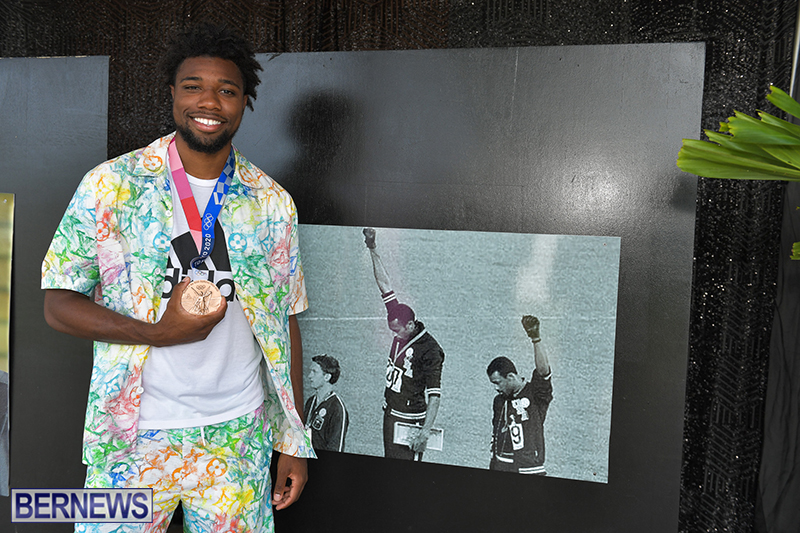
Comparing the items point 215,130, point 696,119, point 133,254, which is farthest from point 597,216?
point 133,254

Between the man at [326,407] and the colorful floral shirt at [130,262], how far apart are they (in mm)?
480

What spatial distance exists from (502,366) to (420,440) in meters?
0.41

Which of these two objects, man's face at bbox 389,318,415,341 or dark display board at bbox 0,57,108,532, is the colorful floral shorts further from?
dark display board at bbox 0,57,108,532

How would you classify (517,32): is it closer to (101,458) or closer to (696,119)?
(696,119)

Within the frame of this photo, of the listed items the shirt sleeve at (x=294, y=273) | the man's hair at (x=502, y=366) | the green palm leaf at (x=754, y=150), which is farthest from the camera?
the man's hair at (x=502, y=366)

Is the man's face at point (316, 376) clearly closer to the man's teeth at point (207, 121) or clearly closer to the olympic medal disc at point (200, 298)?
the olympic medal disc at point (200, 298)

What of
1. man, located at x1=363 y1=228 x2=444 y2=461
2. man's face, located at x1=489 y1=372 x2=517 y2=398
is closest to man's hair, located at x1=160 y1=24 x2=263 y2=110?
man, located at x1=363 y1=228 x2=444 y2=461

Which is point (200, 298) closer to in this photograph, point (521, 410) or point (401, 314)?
point (401, 314)

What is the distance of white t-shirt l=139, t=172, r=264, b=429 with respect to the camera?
1.46 m

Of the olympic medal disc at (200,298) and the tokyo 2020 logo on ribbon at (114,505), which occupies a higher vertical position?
the olympic medal disc at (200,298)

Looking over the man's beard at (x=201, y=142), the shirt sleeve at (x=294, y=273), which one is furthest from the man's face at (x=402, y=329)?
the man's beard at (x=201, y=142)

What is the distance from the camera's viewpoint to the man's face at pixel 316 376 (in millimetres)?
2146

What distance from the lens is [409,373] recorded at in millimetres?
2068

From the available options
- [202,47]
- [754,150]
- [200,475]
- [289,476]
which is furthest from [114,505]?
[754,150]
